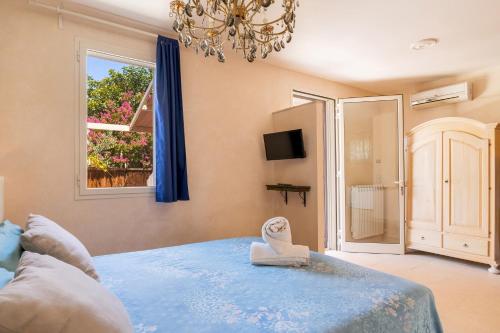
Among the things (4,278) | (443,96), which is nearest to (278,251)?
(4,278)

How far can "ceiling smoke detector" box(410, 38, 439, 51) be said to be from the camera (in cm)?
328

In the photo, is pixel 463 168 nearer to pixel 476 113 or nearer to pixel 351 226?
pixel 476 113

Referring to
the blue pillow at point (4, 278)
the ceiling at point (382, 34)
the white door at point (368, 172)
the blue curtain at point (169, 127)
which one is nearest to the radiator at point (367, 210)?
the white door at point (368, 172)

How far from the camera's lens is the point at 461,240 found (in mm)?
3719

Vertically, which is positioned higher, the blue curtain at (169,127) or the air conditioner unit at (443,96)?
the air conditioner unit at (443,96)

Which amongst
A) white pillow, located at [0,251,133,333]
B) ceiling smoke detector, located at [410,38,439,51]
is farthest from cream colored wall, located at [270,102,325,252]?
white pillow, located at [0,251,133,333]

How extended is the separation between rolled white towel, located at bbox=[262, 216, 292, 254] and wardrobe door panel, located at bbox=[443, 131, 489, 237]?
3.02 metres

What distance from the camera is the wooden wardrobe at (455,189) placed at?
3521 mm

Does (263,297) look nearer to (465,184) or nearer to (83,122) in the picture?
(83,122)

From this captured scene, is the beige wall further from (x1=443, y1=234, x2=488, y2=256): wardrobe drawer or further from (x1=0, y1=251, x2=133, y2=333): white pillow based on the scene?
(x1=0, y1=251, x2=133, y2=333): white pillow

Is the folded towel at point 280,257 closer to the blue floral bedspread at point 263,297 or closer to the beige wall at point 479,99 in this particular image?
the blue floral bedspread at point 263,297

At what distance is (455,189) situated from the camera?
3816 millimetres

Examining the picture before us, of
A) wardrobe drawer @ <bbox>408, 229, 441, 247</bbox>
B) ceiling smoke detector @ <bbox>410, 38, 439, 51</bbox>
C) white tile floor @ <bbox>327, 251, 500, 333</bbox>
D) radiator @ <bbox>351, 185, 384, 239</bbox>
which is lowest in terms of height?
white tile floor @ <bbox>327, 251, 500, 333</bbox>

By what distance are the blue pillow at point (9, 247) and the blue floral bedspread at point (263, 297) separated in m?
0.41
